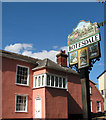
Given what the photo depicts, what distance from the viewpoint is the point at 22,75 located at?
20375 mm

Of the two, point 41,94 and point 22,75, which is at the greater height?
point 22,75

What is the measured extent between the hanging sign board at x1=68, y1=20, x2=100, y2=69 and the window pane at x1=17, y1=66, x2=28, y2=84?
6.19 m

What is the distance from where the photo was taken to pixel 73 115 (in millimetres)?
23734

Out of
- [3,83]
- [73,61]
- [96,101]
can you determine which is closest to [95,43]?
[73,61]

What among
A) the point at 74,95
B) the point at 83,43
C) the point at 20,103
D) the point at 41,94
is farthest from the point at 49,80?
the point at 74,95

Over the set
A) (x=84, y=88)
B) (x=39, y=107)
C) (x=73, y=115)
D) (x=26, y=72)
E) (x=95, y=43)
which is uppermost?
(x=95, y=43)

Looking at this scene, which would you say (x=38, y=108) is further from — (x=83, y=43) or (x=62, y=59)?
(x=62, y=59)

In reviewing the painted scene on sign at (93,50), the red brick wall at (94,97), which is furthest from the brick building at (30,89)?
the red brick wall at (94,97)

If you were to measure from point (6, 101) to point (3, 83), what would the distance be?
73.5 inches

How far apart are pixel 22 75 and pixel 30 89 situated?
1897 mm

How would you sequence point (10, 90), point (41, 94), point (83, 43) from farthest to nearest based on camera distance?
point (41, 94)
point (10, 90)
point (83, 43)

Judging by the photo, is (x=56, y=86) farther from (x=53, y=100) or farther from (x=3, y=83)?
(x=3, y=83)

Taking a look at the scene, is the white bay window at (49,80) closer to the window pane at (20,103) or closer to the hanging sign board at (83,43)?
the window pane at (20,103)

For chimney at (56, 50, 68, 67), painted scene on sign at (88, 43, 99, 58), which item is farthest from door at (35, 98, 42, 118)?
painted scene on sign at (88, 43, 99, 58)
